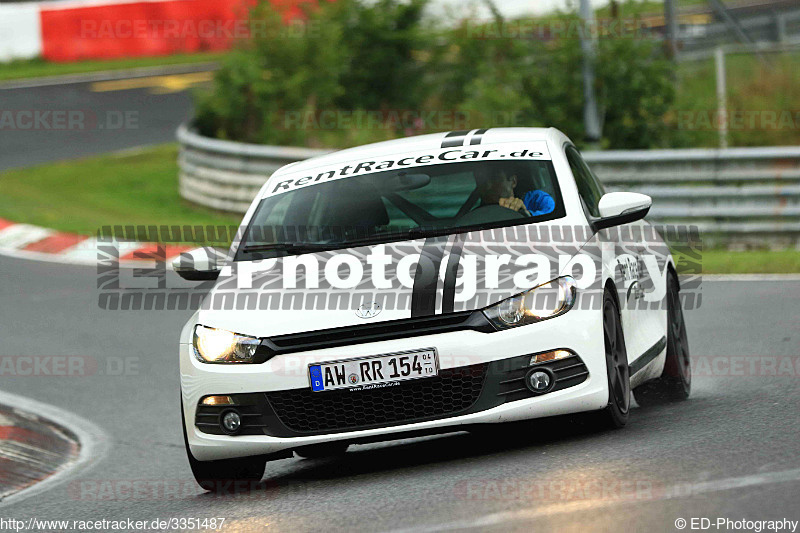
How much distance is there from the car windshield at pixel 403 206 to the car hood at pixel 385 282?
22 cm

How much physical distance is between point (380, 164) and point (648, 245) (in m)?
1.61

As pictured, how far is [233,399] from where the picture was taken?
6.29 metres

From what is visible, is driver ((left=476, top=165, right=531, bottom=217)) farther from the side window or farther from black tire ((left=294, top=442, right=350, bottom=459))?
black tire ((left=294, top=442, right=350, bottom=459))

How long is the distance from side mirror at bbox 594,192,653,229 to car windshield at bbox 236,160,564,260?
22 cm

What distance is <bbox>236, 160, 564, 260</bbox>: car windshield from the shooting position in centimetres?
709

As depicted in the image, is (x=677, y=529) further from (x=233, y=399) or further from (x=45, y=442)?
(x=45, y=442)

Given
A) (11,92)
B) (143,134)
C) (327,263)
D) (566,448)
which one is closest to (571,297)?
(566,448)

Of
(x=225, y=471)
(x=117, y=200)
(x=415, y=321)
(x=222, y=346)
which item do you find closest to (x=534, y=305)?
(x=415, y=321)

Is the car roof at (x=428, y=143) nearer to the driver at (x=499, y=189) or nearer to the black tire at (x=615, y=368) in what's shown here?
the driver at (x=499, y=189)

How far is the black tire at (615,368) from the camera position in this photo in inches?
247

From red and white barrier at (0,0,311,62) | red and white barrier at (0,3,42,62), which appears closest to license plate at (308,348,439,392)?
red and white barrier at (0,0,311,62)

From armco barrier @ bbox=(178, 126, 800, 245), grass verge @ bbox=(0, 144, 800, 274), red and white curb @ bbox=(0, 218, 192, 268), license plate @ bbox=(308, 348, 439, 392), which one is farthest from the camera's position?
red and white curb @ bbox=(0, 218, 192, 268)

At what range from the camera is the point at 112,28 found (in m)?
34.8

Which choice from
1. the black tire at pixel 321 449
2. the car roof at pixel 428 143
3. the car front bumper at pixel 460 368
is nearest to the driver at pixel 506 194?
the car roof at pixel 428 143
